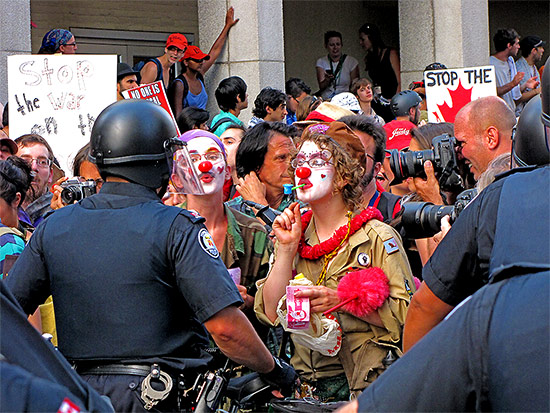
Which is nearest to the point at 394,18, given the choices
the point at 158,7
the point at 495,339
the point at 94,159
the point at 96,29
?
the point at 158,7

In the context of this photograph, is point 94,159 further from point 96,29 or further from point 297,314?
point 96,29

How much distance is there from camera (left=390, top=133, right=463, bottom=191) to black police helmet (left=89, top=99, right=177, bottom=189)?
1757mm

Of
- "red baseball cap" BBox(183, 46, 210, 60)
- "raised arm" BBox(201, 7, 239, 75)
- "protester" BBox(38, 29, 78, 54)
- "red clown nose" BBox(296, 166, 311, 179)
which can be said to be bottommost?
"red clown nose" BBox(296, 166, 311, 179)

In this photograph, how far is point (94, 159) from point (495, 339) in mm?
2177

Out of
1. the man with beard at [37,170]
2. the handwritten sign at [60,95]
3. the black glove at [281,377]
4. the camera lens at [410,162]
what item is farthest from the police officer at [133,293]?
the handwritten sign at [60,95]

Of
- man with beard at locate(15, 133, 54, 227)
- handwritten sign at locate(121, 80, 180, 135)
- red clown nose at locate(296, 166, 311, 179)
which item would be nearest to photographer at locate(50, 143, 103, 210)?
man with beard at locate(15, 133, 54, 227)

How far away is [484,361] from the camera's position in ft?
5.14

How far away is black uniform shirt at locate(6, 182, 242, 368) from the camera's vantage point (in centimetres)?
305

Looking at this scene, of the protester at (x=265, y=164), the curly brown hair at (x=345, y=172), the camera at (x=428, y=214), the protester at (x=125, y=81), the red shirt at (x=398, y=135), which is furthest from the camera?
the protester at (x=125, y=81)

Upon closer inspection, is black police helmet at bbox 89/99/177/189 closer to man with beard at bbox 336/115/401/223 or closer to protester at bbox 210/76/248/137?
man with beard at bbox 336/115/401/223

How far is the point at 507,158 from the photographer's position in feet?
13.2

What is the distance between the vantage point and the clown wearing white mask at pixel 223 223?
4.37m

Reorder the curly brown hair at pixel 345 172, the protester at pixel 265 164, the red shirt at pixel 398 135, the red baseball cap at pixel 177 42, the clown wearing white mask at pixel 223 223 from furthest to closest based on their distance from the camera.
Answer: the red baseball cap at pixel 177 42 < the red shirt at pixel 398 135 < the protester at pixel 265 164 < the clown wearing white mask at pixel 223 223 < the curly brown hair at pixel 345 172

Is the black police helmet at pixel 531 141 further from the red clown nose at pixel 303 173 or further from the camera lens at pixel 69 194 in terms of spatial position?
the camera lens at pixel 69 194
